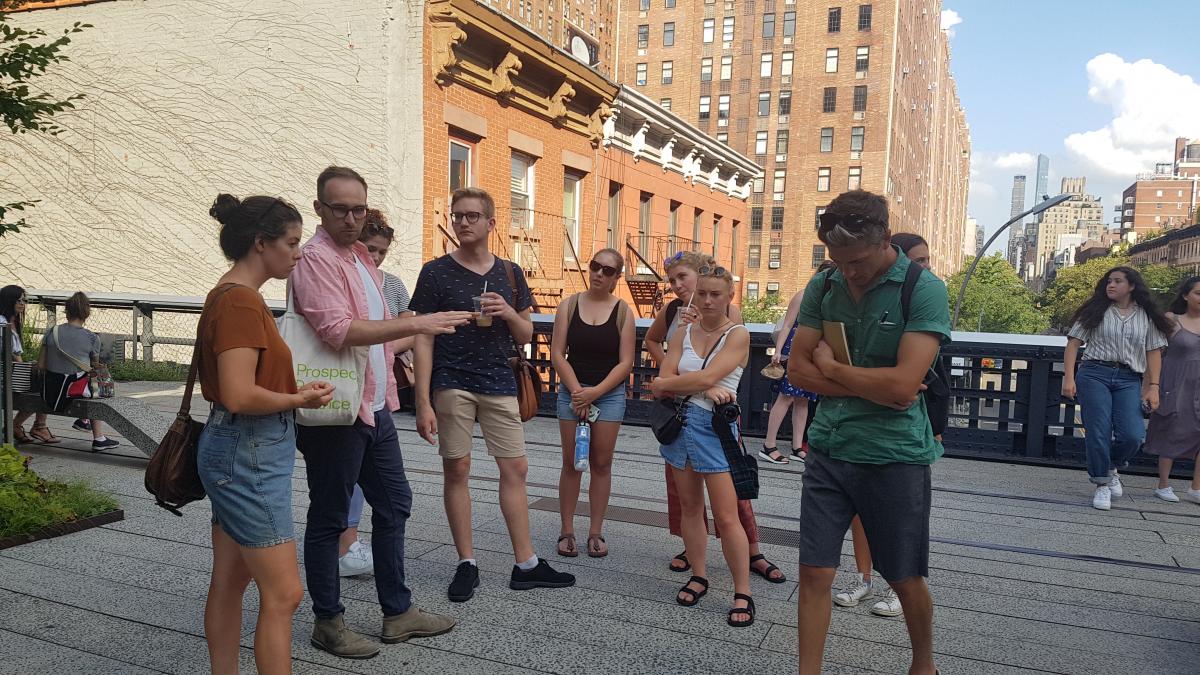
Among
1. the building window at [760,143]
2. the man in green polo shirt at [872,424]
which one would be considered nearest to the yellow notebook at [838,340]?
the man in green polo shirt at [872,424]

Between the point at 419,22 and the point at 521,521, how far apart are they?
12.0 m

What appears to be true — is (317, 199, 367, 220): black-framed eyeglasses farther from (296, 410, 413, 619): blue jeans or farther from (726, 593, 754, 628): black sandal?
(726, 593, 754, 628): black sandal

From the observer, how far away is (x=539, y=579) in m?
4.38

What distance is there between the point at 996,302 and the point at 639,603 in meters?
86.0

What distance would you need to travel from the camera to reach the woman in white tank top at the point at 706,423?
13.4ft

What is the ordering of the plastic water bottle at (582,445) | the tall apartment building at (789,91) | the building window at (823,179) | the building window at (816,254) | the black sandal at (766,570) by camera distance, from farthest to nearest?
1. the building window at (823,179)
2. the building window at (816,254)
3. the tall apartment building at (789,91)
4. the plastic water bottle at (582,445)
5. the black sandal at (766,570)

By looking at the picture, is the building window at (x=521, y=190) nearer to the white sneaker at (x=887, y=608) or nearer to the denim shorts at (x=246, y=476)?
the white sneaker at (x=887, y=608)

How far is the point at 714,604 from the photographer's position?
4273mm

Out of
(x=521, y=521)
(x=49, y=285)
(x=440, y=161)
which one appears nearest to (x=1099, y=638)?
(x=521, y=521)

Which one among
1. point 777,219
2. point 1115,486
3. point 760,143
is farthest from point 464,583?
point 760,143

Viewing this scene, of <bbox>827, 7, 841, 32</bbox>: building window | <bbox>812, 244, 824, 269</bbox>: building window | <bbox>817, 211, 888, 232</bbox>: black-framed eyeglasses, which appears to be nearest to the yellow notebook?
<bbox>817, 211, 888, 232</bbox>: black-framed eyeglasses

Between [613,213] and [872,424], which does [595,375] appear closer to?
[872,424]

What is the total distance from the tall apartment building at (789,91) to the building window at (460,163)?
4862 centimetres

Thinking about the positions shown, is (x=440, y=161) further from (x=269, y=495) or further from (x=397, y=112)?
(x=269, y=495)
